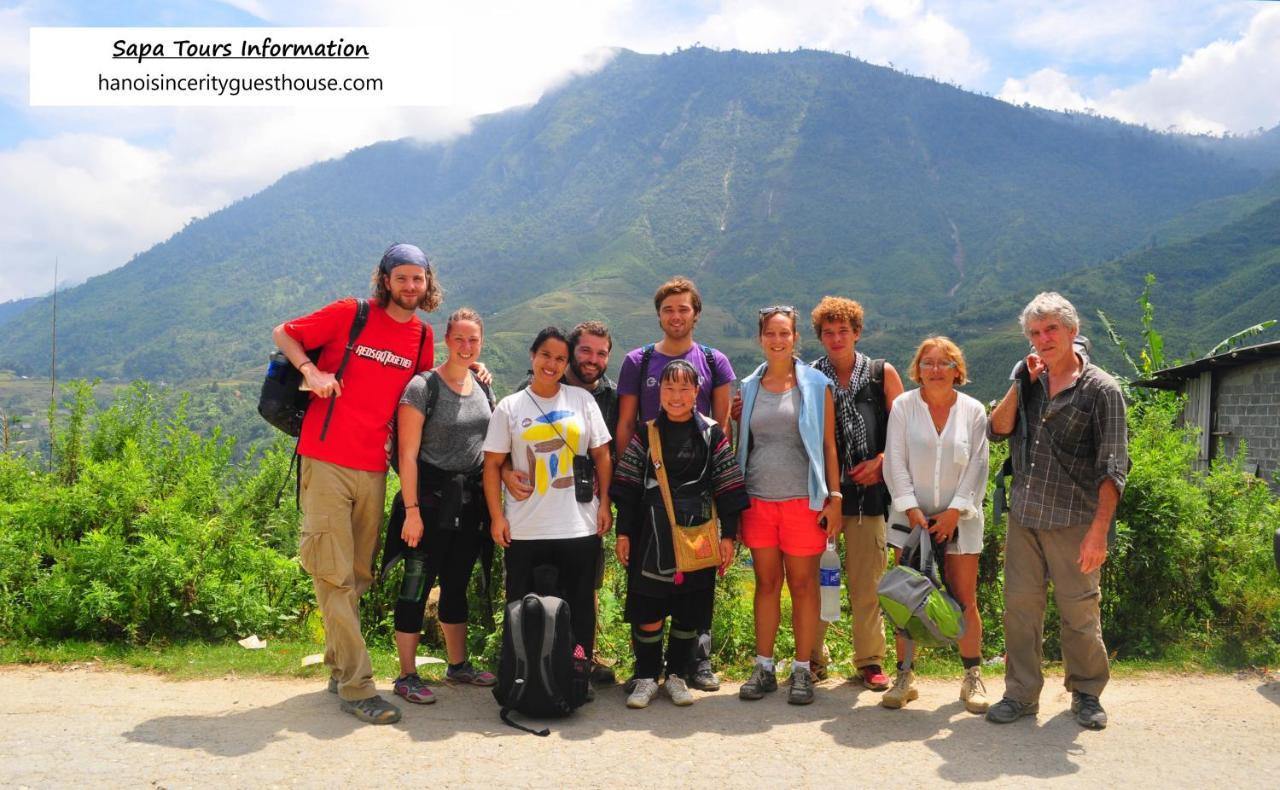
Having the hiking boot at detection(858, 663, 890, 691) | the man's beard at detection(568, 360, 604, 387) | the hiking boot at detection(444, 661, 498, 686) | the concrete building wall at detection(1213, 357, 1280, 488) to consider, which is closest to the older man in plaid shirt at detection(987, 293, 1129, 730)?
the hiking boot at detection(858, 663, 890, 691)

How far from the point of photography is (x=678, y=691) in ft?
16.0

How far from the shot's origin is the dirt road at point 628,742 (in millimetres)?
3904

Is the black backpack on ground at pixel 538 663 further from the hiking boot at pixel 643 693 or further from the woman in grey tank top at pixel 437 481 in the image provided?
the woman in grey tank top at pixel 437 481

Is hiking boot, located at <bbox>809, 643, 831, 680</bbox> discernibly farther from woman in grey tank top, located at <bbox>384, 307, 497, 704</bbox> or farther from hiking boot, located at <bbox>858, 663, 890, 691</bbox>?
woman in grey tank top, located at <bbox>384, 307, 497, 704</bbox>

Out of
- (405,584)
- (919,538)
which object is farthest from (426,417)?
(919,538)

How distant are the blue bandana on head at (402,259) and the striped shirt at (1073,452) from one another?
11.6 feet

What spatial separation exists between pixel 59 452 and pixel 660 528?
5884 millimetres

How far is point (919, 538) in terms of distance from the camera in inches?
189

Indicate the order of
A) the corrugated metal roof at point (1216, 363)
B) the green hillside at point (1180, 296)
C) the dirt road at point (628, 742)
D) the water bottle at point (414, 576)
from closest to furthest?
the dirt road at point (628, 742), the water bottle at point (414, 576), the corrugated metal roof at point (1216, 363), the green hillside at point (1180, 296)

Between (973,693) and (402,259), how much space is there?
4.01m

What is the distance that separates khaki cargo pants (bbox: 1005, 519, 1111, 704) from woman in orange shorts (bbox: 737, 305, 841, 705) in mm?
1013

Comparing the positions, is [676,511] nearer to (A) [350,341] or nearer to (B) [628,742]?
(B) [628,742]

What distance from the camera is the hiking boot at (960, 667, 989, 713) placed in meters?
4.75

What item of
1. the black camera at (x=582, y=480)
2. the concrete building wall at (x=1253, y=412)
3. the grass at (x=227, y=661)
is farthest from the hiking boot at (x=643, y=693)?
the concrete building wall at (x=1253, y=412)
